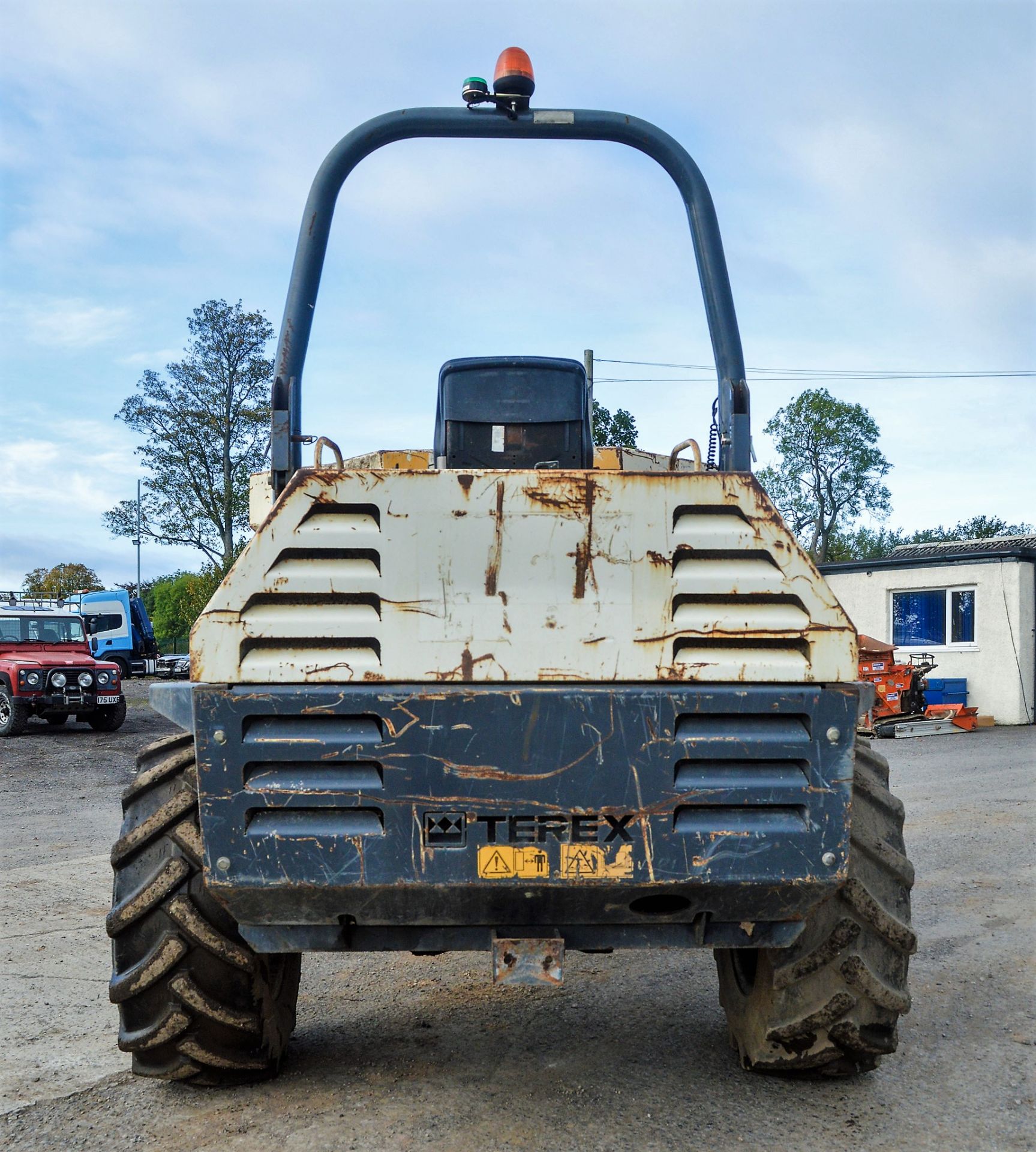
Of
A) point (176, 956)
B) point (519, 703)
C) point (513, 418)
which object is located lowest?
point (176, 956)

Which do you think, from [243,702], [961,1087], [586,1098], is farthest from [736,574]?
[961,1087]

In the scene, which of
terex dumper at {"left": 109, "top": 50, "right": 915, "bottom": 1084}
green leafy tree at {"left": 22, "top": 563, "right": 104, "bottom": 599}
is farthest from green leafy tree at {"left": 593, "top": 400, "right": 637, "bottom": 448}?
green leafy tree at {"left": 22, "top": 563, "right": 104, "bottom": 599}

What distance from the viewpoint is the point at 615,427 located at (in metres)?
19.5

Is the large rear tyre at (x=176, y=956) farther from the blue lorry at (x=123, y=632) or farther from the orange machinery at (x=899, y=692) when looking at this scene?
the blue lorry at (x=123, y=632)

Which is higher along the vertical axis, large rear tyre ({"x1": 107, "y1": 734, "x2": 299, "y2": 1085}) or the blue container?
large rear tyre ({"x1": 107, "y1": 734, "x2": 299, "y2": 1085})

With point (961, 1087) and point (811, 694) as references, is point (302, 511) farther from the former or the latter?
point (961, 1087)

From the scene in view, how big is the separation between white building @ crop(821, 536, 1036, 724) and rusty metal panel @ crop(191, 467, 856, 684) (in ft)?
63.1

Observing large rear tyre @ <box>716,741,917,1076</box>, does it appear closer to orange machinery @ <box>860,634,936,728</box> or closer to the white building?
orange machinery @ <box>860,634,936,728</box>

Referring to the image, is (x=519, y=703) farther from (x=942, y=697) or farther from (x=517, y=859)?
(x=942, y=697)

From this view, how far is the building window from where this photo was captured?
22406 millimetres

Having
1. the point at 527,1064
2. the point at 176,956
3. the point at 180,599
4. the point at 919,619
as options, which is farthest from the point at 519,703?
the point at 180,599

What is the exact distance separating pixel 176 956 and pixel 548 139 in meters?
2.93

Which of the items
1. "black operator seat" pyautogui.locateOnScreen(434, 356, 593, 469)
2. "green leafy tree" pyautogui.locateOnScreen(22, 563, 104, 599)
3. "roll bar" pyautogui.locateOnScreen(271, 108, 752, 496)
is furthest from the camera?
"green leafy tree" pyautogui.locateOnScreen(22, 563, 104, 599)

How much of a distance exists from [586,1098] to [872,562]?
853 inches
